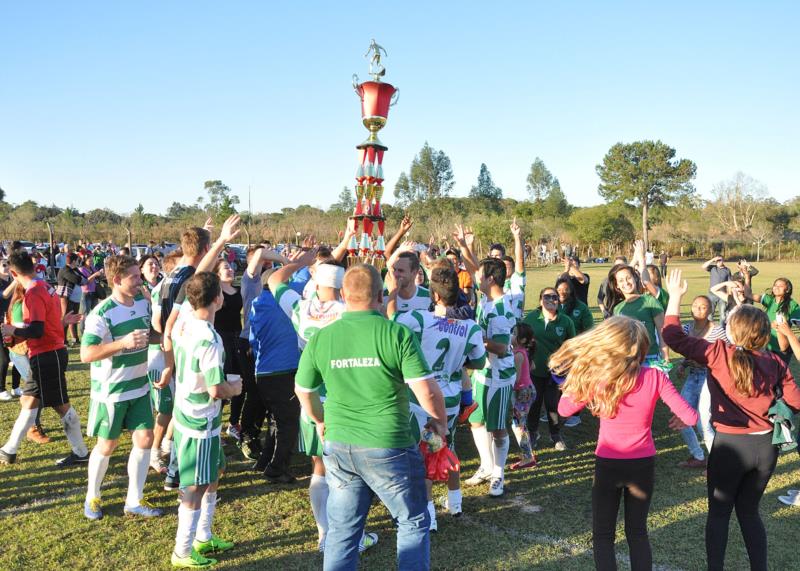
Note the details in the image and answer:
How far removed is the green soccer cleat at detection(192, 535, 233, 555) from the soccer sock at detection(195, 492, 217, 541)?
0.03 metres

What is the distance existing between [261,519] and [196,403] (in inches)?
53.0

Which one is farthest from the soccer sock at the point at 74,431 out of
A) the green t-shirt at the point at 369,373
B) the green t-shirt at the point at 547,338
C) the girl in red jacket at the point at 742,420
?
the girl in red jacket at the point at 742,420

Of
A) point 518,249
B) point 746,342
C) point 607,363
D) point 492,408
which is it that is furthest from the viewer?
point 518,249

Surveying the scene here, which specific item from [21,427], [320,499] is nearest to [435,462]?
[320,499]

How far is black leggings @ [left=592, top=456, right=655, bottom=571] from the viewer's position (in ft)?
9.52

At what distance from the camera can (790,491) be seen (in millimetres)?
4676

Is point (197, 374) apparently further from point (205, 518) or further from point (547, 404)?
point (547, 404)

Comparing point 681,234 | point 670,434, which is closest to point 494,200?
point 681,234

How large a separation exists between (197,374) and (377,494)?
1.47 m

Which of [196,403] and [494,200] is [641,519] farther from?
[494,200]

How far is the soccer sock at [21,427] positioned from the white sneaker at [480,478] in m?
4.13

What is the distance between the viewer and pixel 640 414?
2896 mm

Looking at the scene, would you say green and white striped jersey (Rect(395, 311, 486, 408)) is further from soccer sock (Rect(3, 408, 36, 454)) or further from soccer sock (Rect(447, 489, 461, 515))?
soccer sock (Rect(3, 408, 36, 454))

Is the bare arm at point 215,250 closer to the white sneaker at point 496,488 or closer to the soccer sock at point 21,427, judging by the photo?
the soccer sock at point 21,427
